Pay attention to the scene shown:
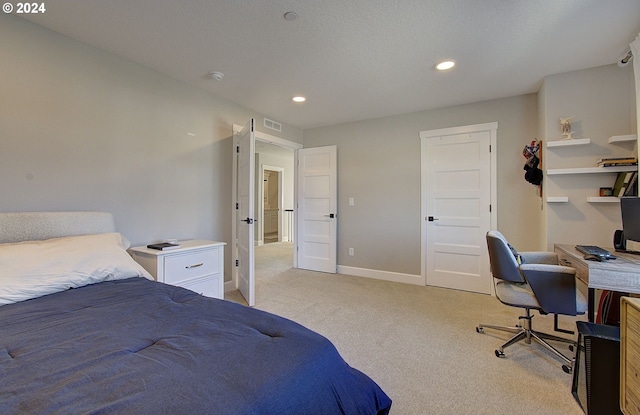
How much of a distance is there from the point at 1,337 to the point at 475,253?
4.16 metres

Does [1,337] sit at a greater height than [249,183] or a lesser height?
lesser

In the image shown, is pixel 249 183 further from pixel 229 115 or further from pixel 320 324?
pixel 320 324

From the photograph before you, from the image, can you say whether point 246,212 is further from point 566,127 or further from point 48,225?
point 566,127

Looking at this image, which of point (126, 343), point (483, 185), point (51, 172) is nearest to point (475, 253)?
point (483, 185)

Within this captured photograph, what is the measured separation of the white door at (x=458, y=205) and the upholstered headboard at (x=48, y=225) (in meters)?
3.75

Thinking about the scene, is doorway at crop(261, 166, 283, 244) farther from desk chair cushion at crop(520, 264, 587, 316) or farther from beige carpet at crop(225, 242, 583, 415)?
desk chair cushion at crop(520, 264, 587, 316)

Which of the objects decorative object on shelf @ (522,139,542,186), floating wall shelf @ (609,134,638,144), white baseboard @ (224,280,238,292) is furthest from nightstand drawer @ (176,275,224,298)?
floating wall shelf @ (609,134,638,144)

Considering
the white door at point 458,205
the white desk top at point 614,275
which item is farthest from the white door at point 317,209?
the white desk top at point 614,275

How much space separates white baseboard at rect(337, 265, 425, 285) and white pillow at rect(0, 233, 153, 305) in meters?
3.21

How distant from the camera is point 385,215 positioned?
429 centimetres

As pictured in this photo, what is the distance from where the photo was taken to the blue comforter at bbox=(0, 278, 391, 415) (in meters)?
0.70

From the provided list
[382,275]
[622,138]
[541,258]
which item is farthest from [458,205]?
[622,138]

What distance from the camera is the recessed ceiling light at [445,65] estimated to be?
2627 mm

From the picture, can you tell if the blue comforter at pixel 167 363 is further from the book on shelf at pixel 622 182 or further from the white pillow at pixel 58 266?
the book on shelf at pixel 622 182
